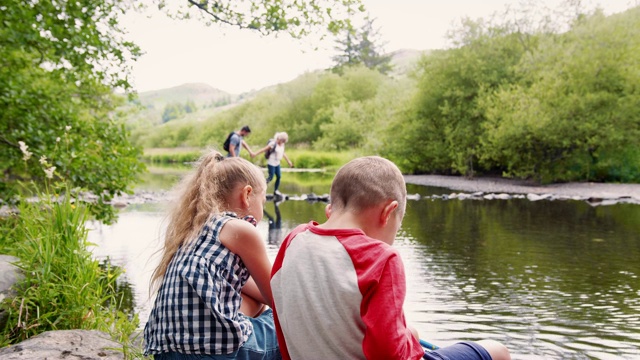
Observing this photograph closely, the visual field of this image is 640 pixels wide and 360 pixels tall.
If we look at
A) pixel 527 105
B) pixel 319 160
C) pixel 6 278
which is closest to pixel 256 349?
pixel 6 278

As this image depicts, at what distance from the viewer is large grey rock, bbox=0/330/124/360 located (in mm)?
2995

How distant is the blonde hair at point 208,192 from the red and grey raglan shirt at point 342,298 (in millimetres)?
607

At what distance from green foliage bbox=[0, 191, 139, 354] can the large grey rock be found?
0.78 feet

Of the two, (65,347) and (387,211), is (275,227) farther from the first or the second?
(387,211)

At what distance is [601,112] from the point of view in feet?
67.8

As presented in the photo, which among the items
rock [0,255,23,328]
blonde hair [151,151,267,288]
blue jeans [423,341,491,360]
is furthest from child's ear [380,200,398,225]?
rock [0,255,23,328]

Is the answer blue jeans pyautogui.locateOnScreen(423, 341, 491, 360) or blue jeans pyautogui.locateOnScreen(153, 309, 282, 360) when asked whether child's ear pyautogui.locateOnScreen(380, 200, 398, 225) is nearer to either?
blue jeans pyautogui.locateOnScreen(423, 341, 491, 360)

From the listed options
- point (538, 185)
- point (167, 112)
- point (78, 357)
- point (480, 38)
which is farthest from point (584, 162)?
point (167, 112)

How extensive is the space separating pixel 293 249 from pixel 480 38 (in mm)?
26596

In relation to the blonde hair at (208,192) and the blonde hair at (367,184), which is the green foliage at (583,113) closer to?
the blonde hair at (208,192)

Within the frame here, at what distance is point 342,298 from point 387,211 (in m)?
0.32

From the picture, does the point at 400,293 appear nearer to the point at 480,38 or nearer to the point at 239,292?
the point at 239,292

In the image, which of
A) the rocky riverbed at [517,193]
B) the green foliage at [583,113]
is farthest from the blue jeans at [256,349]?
the green foliage at [583,113]

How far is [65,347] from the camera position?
3.15m
